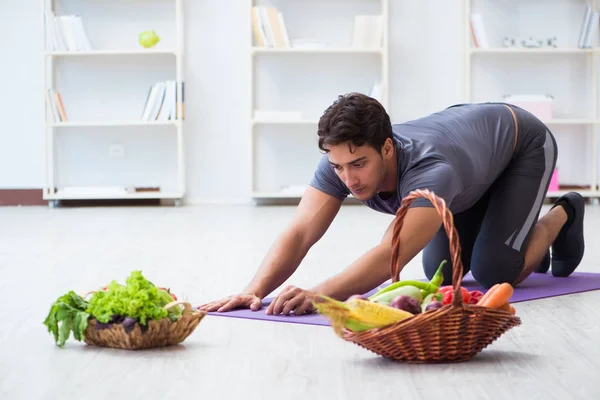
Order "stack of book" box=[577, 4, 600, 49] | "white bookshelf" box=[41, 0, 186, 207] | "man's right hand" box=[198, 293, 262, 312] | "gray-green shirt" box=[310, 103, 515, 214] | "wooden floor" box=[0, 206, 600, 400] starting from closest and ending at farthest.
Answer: "wooden floor" box=[0, 206, 600, 400] < "gray-green shirt" box=[310, 103, 515, 214] < "man's right hand" box=[198, 293, 262, 312] < "stack of book" box=[577, 4, 600, 49] < "white bookshelf" box=[41, 0, 186, 207]

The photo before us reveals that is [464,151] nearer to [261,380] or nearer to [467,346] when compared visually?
[467,346]

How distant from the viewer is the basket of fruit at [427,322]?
75.0 inches

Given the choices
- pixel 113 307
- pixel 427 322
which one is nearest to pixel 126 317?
pixel 113 307

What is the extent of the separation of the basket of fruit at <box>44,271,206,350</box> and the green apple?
4.47 m

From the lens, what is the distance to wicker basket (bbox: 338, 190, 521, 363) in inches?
75.2

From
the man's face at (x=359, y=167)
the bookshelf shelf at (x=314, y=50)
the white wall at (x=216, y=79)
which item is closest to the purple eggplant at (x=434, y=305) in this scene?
the man's face at (x=359, y=167)

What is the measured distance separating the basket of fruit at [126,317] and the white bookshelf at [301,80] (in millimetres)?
4439

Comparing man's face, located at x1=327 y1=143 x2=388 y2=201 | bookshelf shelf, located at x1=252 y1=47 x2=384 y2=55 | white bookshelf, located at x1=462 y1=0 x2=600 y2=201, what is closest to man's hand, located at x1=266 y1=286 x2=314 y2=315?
man's face, located at x1=327 y1=143 x2=388 y2=201

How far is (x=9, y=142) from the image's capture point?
6.80 metres

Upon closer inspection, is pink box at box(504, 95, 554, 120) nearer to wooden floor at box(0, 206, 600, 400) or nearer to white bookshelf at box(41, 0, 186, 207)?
white bookshelf at box(41, 0, 186, 207)

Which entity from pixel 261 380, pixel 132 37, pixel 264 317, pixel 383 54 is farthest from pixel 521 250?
pixel 132 37

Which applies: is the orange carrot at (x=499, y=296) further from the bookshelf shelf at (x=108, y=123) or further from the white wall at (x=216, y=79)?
the white wall at (x=216, y=79)

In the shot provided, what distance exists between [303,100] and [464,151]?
4197mm

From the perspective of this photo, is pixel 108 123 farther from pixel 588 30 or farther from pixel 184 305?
pixel 184 305
